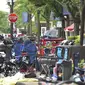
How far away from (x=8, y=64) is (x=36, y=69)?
5.66 feet

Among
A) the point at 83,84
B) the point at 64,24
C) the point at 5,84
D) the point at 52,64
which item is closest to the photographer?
the point at 83,84

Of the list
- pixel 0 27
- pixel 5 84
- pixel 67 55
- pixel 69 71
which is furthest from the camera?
pixel 0 27

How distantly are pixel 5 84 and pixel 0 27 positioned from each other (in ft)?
377

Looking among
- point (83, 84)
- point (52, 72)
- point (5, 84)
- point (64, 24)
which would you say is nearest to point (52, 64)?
point (52, 72)

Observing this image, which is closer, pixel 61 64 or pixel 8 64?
pixel 61 64

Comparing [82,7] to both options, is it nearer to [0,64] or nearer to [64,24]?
[0,64]

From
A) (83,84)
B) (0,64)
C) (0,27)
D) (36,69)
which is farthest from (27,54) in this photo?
A: (0,27)

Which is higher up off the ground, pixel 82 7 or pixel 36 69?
pixel 82 7

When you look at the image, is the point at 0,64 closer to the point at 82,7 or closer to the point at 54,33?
the point at 82,7

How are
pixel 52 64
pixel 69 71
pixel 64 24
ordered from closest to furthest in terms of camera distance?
pixel 69 71
pixel 52 64
pixel 64 24

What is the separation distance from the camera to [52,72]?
43.7ft

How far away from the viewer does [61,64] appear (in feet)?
41.2

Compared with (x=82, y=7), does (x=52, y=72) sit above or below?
below

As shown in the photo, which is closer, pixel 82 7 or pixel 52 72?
pixel 52 72
